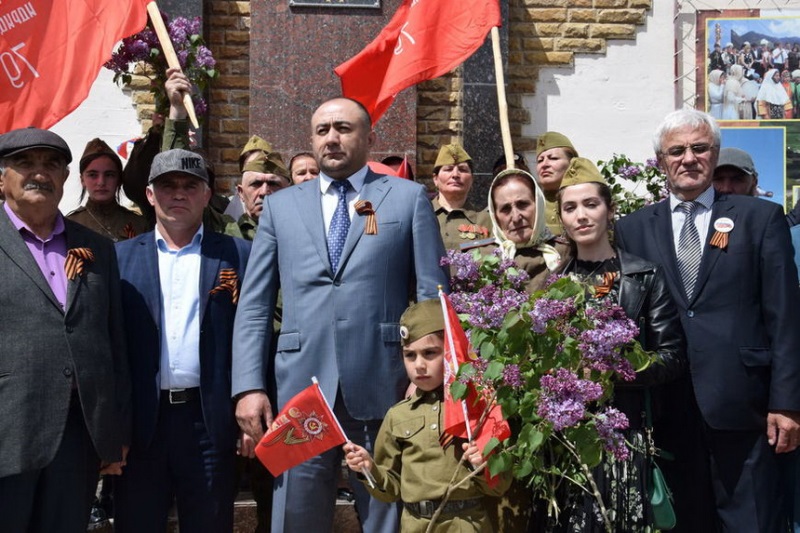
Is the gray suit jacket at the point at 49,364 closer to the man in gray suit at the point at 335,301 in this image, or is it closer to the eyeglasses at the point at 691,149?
the man in gray suit at the point at 335,301

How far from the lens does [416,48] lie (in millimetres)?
6715

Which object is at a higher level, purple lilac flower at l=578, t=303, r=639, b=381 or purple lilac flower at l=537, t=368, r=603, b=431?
purple lilac flower at l=578, t=303, r=639, b=381

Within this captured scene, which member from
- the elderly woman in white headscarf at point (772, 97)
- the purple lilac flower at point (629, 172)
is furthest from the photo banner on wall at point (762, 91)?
the purple lilac flower at point (629, 172)

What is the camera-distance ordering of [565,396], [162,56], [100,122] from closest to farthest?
[565,396] < [162,56] < [100,122]

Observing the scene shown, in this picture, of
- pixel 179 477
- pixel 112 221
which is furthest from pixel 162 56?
pixel 179 477

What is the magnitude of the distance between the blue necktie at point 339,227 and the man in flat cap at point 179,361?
547 mm

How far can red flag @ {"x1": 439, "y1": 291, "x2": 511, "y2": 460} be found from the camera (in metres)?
4.29

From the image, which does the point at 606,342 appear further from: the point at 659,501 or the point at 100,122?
the point at 100,122

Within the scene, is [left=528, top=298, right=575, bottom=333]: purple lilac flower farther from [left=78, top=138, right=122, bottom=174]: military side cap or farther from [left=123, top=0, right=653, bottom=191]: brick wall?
[left=123, top=0, right=653, bottom=191]: brick wall

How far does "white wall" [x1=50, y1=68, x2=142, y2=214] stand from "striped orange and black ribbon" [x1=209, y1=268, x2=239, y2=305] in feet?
12.8

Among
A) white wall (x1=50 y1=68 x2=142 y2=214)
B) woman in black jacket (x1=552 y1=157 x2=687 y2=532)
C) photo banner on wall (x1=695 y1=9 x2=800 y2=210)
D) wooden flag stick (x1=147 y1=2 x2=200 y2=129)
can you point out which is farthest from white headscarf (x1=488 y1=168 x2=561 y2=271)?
white wall (x1=50 y1=68 x2=142 y2=214)

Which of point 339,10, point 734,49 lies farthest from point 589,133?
point 339,10

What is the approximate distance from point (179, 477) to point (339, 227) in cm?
124

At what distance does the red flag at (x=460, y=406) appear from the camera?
4.29 meters
